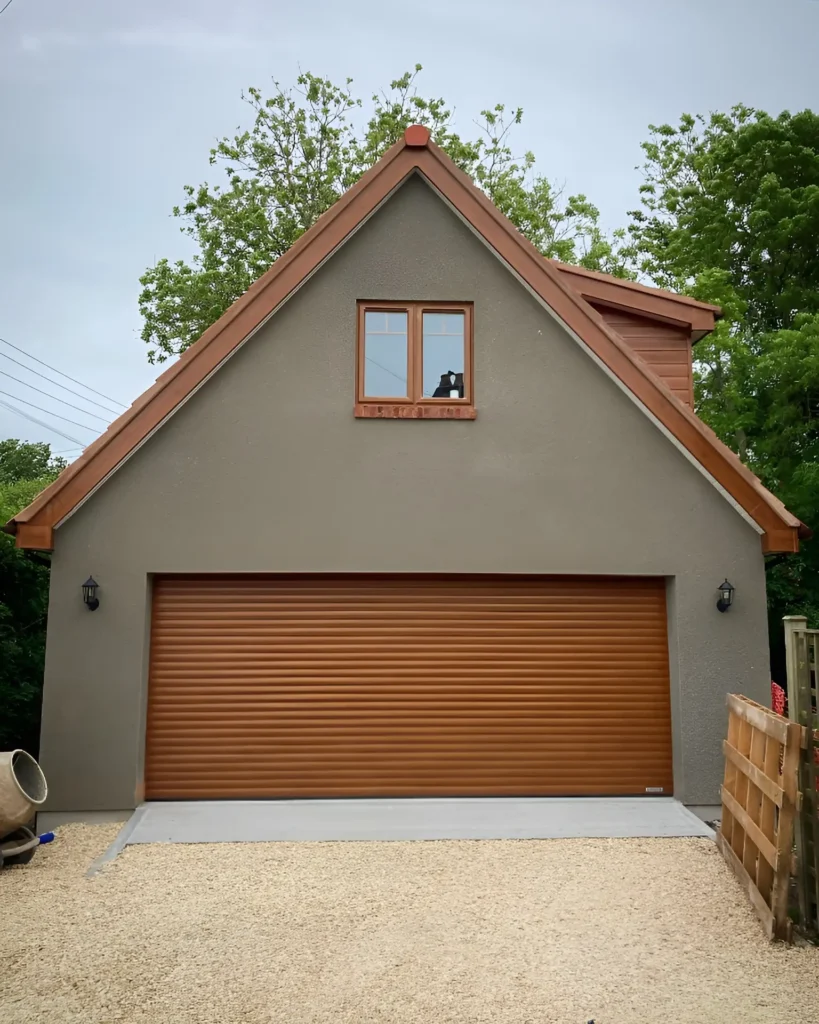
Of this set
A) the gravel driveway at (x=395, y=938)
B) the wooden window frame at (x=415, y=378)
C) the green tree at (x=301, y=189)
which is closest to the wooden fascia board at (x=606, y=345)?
the wooden window frame at (x=415, y=378)

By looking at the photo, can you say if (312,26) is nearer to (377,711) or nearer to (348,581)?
(348,581)

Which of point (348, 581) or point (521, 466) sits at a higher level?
point (521, 466)

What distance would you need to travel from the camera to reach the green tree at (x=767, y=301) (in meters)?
17.5

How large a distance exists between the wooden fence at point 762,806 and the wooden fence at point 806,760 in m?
0.20

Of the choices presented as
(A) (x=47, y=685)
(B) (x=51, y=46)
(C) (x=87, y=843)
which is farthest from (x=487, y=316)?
(B) (x=51, y=46)

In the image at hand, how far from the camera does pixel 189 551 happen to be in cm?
932

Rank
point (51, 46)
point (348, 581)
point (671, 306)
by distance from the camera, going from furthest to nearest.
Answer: point (51, 46), point (671, 306), point (348, 581)

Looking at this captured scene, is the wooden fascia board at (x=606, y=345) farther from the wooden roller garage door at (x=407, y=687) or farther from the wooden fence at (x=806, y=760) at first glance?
the wooden fence at (x=806, y=760)

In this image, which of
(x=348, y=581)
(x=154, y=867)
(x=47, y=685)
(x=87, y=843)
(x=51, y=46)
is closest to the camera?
(x=154, y=867)

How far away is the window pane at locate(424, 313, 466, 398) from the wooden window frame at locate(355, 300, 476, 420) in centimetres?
5

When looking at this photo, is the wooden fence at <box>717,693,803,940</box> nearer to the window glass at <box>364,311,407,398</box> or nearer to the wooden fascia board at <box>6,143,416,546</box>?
the window glass at <box>364,311,407,398</box>

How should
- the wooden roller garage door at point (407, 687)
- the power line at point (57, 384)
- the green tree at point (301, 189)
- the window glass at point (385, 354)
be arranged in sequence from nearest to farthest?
the wooden roller garage door at point (407, 687) < the window glass at point (385, 354) < the green tree at point (301, 189) < the power line at point (57, 384)

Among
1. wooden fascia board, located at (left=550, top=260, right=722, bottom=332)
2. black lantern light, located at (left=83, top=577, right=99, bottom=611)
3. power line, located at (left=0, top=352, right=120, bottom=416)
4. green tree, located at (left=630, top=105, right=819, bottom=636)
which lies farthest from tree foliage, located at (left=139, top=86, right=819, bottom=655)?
power line, located at (left=0, top=352, right=120, bottom=416)

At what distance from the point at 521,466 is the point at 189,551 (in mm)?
3716
